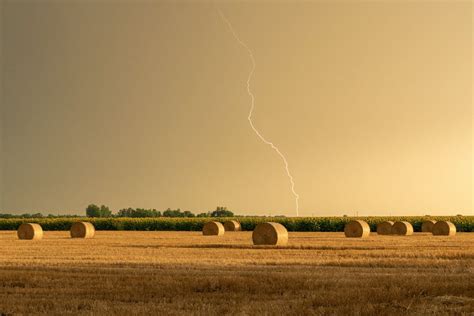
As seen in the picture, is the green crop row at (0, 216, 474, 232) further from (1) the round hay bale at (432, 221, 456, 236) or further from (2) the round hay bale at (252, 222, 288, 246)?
(2) the round hay bale at (252, 222, 288, 246)

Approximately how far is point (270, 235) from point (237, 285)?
66.0 feet

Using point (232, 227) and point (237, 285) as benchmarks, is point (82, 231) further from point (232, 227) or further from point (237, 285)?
point (237, 285)

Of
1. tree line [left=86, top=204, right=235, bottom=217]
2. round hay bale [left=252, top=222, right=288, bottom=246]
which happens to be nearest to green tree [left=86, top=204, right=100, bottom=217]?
tree line [left=86, top=204, right=235, bottom=217]

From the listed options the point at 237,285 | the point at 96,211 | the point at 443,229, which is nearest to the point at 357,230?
the point at 443,229

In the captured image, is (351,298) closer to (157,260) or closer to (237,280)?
(237,280)

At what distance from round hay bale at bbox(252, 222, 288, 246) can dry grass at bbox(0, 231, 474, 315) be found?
376 inches

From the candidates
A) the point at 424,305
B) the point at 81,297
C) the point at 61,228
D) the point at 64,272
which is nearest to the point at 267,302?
the point at 424,305

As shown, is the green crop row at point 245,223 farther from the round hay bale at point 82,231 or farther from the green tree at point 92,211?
the green tree at point 92,211

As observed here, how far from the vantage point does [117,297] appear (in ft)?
54.4

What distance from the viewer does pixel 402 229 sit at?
57250mm

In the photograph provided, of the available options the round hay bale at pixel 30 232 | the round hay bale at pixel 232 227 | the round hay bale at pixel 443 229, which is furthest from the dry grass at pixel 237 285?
the round hay bale at pixel 232 227

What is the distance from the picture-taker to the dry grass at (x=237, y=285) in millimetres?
14875

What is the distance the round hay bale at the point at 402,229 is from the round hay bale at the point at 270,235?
20877mm

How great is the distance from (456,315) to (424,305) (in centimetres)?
109
